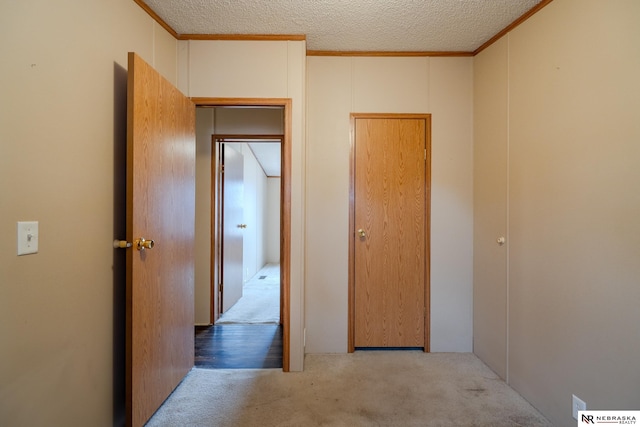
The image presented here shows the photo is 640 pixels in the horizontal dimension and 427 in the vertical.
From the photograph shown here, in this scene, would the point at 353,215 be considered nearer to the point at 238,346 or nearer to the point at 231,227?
the point at 238,346

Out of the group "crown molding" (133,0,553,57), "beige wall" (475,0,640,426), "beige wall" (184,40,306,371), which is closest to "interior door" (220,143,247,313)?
"beige wall" (184,40,306,371)

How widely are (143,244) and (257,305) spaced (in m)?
2.59

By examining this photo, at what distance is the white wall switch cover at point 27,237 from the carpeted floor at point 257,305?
235 cm

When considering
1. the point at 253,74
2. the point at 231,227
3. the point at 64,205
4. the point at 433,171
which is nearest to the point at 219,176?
the point at 231,227

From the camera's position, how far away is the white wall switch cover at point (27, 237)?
1.10 metres

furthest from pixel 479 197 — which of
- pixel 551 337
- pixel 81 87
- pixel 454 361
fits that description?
pixel 81 87

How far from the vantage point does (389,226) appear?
8.46ft

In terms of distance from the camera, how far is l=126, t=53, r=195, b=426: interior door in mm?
1545

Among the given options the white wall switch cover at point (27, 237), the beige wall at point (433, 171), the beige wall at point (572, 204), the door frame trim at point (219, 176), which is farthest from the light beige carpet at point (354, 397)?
the white wall switch cover at point (27, 237)

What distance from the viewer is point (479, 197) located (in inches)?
97.4

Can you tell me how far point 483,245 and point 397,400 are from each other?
4.39ft

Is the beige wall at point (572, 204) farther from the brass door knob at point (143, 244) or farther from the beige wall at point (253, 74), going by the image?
the brass door knob at point (143, 244)

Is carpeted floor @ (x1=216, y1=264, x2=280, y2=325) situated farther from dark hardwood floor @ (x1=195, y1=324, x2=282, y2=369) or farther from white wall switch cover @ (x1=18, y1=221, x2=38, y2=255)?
white wall switch cover @ (x1=18, y1=221, x2=38, y2=255)

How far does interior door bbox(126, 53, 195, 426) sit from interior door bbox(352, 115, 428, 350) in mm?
1326
